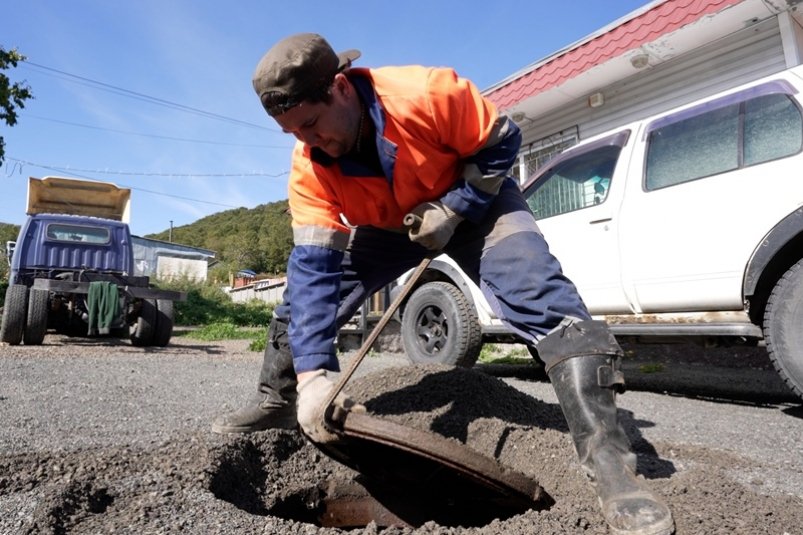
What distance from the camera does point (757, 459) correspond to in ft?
7.91

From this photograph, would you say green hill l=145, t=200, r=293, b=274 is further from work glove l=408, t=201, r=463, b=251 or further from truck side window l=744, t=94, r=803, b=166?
work glove l=408, t=201, r=463, b=251

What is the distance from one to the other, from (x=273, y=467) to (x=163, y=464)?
484 millimetres

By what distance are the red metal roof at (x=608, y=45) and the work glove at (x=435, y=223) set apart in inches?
211

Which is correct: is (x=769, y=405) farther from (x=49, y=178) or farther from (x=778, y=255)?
(x=49, y=178)

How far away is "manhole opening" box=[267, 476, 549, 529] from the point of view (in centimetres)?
211

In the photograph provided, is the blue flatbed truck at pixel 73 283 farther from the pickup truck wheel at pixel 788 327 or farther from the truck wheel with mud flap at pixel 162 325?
the pickup truck wheel at pixel 788 327

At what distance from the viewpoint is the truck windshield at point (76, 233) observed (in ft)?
29.5

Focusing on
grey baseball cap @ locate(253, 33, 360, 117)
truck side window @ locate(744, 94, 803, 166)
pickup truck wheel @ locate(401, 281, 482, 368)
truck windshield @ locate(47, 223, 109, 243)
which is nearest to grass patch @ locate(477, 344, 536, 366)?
pickup truck wheel @ locate(401, 281, 482, 368)

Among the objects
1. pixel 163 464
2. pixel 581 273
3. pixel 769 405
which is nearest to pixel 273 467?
pixel 163 464

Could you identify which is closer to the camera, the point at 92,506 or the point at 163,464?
the point at 92,506

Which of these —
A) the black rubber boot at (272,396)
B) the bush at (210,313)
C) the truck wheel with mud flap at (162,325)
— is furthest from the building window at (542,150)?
the bush at (210,313)

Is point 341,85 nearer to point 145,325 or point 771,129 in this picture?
point 771,129

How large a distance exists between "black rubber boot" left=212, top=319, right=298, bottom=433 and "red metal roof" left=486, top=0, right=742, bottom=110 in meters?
5.69

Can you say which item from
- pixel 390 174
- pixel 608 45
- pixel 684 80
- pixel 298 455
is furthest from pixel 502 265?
pixel 684 80
